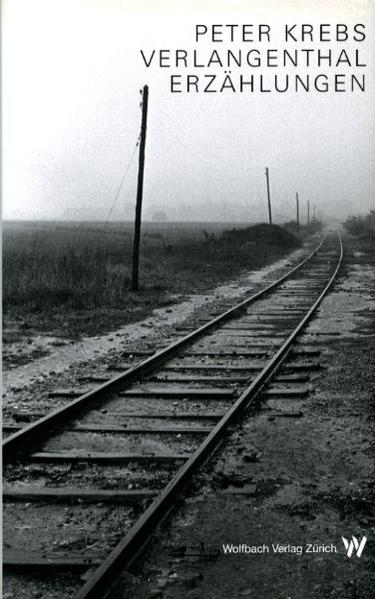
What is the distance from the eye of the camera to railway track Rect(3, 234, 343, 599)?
3184 mm

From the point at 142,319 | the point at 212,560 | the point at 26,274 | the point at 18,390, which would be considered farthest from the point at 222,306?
the point at 212,560

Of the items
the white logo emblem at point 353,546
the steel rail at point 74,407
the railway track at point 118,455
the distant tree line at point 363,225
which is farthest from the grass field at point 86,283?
the distant tree line at point 363,225

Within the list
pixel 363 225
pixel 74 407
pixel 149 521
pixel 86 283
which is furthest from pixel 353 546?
pixel 363 225

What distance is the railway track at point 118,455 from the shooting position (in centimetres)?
318

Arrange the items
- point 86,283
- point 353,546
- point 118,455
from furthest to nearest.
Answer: point 86,283, point 118,455, point 353,546

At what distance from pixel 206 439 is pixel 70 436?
1.32 metres

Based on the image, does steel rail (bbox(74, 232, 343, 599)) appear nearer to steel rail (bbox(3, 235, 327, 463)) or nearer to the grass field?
steel rail (bbox(3, 235, 327, 463))

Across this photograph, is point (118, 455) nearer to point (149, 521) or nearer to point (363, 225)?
point (149, 521)

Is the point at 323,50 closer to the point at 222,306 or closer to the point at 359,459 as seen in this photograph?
the point at 359,459

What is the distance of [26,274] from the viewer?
15344 millimetres

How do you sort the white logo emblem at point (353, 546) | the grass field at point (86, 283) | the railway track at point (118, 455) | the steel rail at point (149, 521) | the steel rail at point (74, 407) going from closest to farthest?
1. the steel rail at point (149, 521)
2. the railway track at point (118, 455)
3. the white logo emblem at point (353, 546)
4. the steel rail at point (74, 407)
5. the grass field at point (86, 283)

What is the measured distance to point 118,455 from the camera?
15.1 feet

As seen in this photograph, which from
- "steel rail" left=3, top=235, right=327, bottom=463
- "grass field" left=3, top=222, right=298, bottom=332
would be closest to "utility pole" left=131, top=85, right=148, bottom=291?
"grass field" left=3, top=222, right=298, bottom=332

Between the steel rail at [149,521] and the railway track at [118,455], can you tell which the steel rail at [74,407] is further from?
the steel rail at [149,521]
